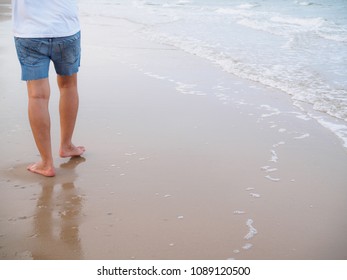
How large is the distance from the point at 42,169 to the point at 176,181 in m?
0.93

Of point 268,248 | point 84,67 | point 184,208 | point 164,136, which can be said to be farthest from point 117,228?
point 84,67

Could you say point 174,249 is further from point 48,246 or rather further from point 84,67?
point 84,67

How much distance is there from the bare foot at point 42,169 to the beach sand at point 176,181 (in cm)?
5

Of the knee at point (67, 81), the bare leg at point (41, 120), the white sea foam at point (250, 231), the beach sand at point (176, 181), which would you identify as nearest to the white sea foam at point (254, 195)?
the beach sand at point (176, 181)

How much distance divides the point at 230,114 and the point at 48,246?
2.69m

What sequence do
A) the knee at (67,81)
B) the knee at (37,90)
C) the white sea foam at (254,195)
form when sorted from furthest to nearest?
the knee at (67,81), the knee at (37,90), the white sea foam at (254,195)

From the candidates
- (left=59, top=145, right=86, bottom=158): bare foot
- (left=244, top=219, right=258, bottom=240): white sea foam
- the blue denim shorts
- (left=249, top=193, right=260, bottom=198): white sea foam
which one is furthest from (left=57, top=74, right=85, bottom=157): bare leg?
(left=244, top=219, right=258, bottom=240): white sea foam

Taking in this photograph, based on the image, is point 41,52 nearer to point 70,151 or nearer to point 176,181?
point 70,151

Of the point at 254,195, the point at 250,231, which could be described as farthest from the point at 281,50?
the point at 250,231

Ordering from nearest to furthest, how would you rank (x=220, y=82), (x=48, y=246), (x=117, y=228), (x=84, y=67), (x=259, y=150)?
(x=48, y=246)
(x=117, y=228)
(x=259, y=150)
(x=220, y=82)
(x=84, y=67)

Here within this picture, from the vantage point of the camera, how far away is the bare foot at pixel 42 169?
9.89ft

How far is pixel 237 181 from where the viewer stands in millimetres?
3027

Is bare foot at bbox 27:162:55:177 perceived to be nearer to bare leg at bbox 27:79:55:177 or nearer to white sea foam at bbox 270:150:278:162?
bare leg at bbox 27:79:55:177

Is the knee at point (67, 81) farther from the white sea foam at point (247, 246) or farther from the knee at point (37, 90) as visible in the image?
the white sea foam at point (247, 246)
